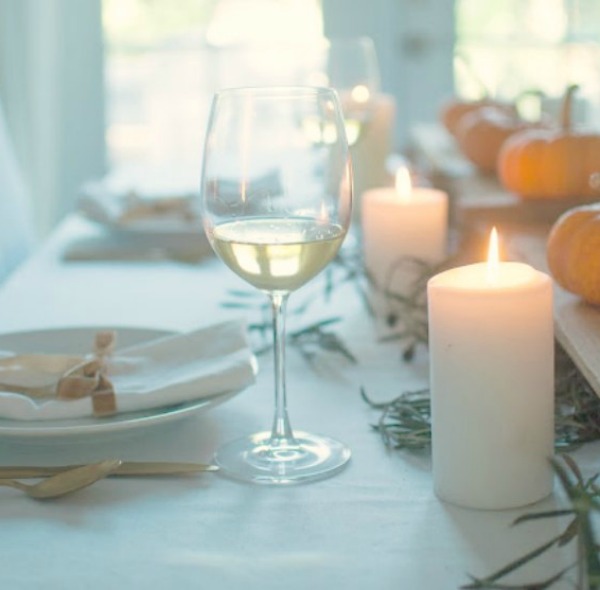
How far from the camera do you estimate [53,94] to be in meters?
3.95

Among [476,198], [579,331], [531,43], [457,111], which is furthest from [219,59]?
[579,331]

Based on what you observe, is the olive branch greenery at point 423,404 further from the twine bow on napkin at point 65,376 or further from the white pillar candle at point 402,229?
the twine bow on napkin at point 65,376

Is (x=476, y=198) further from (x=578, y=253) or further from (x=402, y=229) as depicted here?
(x=578, y=253)

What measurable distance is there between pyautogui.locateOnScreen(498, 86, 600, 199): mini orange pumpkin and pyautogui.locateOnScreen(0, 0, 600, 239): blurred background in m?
2.34

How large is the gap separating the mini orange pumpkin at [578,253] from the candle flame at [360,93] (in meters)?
→ 0.78

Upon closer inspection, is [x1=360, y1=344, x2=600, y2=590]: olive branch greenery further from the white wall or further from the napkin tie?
the white wall

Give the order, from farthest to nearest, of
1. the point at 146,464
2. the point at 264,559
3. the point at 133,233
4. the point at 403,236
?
the point at 133,233 < the point at 403,236 < the point at 146,464 < the point at 264,559

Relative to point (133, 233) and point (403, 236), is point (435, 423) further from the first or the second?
point (133, 233)

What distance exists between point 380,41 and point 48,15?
1.05m

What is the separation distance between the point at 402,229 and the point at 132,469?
0.61 m

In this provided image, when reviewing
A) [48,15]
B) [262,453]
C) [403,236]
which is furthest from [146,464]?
[48,15]

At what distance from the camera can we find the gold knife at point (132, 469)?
0.84 m

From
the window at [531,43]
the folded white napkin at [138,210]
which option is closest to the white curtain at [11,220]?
the folded white napkin at [138,210]

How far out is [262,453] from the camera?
89 cm
